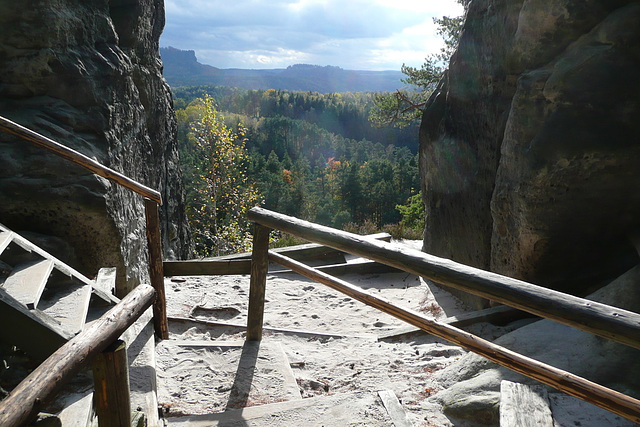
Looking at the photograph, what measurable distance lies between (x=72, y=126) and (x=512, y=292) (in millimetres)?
4382

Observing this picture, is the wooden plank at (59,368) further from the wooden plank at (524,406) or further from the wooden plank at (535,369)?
the wooden plank at (524,406)

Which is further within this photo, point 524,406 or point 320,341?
point 320,341

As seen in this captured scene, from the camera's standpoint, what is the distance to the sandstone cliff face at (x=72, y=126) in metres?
3.90

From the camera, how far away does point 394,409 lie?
250 centimetres

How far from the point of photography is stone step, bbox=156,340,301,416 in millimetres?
2754

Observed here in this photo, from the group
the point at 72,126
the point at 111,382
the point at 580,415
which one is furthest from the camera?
the point at 72,126

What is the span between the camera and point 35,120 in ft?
13.4

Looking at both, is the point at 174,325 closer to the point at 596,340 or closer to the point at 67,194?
the point at 67,194

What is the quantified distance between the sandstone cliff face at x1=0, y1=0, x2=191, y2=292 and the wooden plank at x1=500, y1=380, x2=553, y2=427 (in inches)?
145

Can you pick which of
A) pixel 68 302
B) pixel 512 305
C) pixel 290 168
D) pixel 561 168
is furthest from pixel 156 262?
pixel 290 168

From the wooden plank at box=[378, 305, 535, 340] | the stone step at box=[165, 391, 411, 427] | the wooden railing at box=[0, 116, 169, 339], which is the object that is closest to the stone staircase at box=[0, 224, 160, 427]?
the wooden railing at box=[0, 116, 169, 339]

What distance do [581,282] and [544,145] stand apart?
1.33 m

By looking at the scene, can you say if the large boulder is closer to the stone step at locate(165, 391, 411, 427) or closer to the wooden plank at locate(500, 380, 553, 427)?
the wooden plank at locate(500, 380, 553, 427)

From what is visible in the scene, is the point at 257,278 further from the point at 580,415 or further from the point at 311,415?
the point at 580,415
